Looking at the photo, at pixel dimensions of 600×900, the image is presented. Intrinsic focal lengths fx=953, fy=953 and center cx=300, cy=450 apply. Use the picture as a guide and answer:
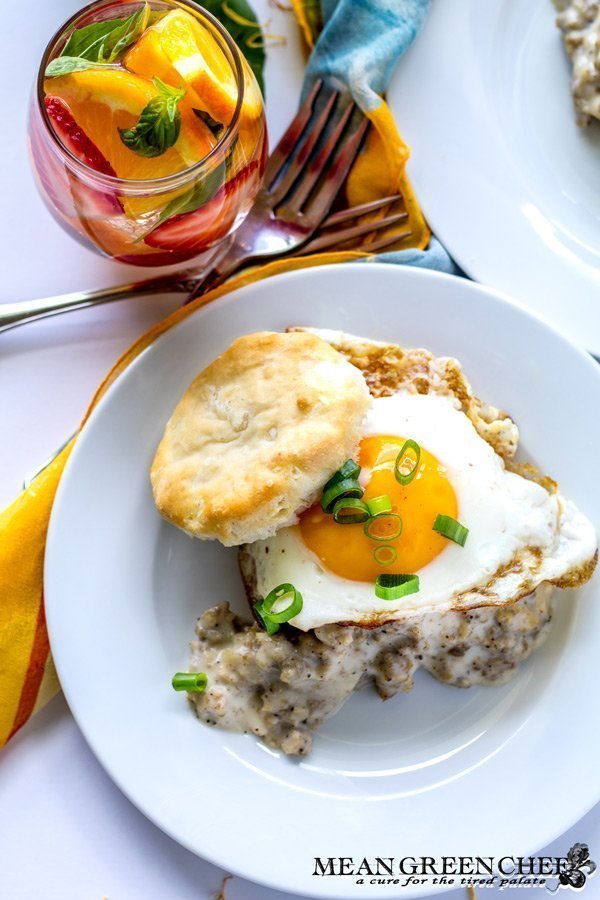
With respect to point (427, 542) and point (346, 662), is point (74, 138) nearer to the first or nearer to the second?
point (427, 542)

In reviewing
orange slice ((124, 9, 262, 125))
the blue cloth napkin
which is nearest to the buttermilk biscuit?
the blue cloth napkin

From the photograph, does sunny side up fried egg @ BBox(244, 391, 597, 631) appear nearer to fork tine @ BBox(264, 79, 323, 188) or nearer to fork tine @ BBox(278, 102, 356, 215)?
fork tine @ BBox(278, 102, 356, 215)

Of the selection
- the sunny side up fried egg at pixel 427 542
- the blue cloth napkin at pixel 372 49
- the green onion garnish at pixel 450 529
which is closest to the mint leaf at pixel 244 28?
the blue cloth napkin at pixel 372 49

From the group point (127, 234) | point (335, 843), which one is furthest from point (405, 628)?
point (127, 234)

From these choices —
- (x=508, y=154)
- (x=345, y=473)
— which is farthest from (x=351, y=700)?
(x=508, y=154)

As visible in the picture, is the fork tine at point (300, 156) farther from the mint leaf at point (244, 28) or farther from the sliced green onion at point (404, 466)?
the sliced green onion at point (404, 466)
